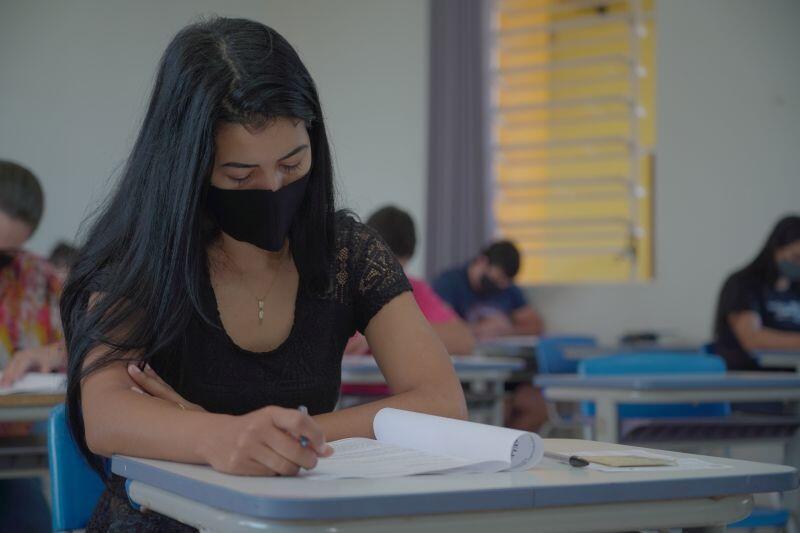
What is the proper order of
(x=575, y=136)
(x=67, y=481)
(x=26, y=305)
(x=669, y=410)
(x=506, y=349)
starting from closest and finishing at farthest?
(x=67, y=481) < (x=669, y=410) < (x=26, y=305) < (x=506, y=349) < (x=575, y=136)

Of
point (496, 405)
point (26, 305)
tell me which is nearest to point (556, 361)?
point (496, 405)

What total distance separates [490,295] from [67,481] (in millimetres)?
5256

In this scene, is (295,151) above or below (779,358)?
above

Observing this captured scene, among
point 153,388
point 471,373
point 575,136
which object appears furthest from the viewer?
point 575,136

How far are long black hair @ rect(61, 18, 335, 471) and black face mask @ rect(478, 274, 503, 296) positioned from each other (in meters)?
5.06

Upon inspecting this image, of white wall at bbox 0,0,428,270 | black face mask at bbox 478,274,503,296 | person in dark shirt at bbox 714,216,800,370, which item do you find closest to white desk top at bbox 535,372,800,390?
person in dark shirt at bbox 714,216,800,370

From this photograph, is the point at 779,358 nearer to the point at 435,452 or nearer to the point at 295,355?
the point at 295,355

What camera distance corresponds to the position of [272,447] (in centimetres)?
114

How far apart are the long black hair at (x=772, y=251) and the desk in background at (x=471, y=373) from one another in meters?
1.71

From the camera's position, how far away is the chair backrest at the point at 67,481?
5.70 feet

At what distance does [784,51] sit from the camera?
6.41 meters

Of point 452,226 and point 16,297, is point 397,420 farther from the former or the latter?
point 452,226

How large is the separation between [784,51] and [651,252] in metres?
1.45

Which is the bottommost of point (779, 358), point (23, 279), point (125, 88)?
point (779, 358)
